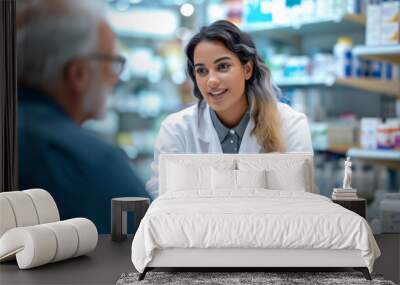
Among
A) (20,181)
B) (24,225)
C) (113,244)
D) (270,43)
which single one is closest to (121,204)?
(113,244)

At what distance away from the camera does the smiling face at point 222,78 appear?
5.64 metres

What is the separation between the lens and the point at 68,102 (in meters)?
6.19

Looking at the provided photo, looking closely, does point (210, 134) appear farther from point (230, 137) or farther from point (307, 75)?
point (307, 75)

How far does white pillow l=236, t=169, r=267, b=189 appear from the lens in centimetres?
506

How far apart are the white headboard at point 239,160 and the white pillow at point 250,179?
0.77 feet

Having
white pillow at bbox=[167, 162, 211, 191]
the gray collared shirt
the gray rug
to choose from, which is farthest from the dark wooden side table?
the gray rug

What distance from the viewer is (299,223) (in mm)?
3977

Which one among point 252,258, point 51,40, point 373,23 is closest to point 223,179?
point 252,258

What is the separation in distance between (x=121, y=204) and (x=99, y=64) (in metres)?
1.41

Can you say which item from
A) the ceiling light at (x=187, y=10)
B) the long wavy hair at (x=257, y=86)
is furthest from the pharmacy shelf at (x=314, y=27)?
the ceiling light at (x=187, y=10)

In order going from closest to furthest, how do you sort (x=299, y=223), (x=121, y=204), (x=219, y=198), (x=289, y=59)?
1. (x=299, y=223)
2. (x=219, y=198)
3. (x=121, y=204)
4. (x=289, y=59)

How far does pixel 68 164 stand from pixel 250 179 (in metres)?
1.82

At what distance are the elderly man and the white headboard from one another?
77cm

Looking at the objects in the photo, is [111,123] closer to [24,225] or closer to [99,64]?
[99,64]
